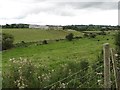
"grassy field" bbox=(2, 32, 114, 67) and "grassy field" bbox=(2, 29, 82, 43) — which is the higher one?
"grassy field" bbox=(2, 29, 82, 43)

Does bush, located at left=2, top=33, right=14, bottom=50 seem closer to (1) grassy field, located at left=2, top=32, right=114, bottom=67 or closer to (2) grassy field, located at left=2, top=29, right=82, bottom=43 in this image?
(1) grassy field, located at left=2, top=32, right=114, bottom=67

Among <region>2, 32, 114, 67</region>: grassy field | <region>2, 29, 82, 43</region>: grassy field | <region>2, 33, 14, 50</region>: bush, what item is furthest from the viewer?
<region>2, 29, 82, 43</region>: grassy field

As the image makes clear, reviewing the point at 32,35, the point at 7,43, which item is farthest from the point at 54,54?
the point at 32,35

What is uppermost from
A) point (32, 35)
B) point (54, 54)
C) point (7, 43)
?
point (32, 35)

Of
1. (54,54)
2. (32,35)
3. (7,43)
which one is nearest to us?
(54,54)

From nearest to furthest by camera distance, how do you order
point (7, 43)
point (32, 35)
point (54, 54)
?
point (54, 54) < point (7, 43) < point (32, 35)

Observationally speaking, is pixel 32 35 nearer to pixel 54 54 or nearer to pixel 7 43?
pixel 7 43

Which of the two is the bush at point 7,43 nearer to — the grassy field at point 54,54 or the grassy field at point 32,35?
the grassy field at point 54,54

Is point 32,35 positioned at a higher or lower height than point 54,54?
higher

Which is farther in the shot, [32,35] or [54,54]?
[32,35]

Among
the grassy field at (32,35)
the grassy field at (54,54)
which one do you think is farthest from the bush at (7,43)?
the grassy field at (32,35)

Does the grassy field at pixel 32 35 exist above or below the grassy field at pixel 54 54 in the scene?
above

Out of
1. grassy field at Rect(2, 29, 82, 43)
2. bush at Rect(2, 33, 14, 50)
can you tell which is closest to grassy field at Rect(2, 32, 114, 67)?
bush at Rect(2, 33, 14, 50)

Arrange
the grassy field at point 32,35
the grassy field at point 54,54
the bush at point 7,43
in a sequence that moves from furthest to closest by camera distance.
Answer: the grassy field at point 32,35, the bush at point 7,43, the grassy field at point 54,54
